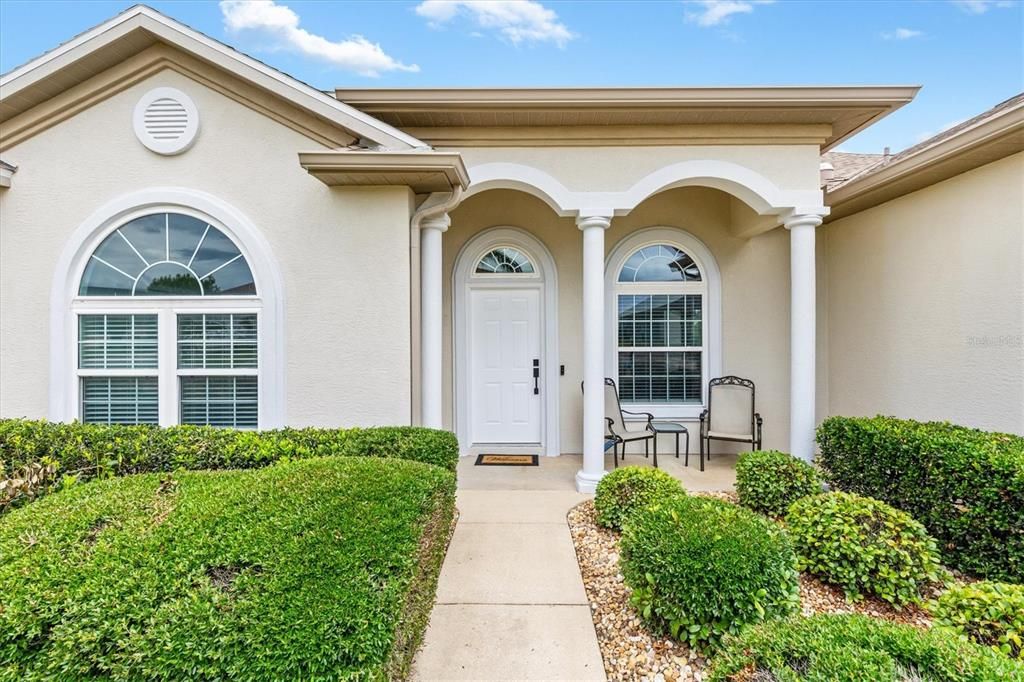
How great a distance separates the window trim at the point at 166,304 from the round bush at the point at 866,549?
15.8 feet

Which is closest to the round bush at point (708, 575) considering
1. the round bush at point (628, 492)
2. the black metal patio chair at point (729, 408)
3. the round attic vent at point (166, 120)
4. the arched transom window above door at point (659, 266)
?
the round bush at point (628, 492)

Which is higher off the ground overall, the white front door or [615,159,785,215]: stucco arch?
[615,159,785,215]: stucco arch

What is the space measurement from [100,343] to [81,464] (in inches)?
64.3

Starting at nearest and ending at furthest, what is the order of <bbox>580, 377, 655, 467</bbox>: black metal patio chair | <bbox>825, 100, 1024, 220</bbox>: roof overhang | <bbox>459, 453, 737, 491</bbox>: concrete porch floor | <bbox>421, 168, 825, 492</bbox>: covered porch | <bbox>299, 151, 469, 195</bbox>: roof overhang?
<bbox>825, 100, 1024, 220</bbox>: roof overhang → <bbox>299, 151, 469, 195</bbox>: roof overhang → <bbox>459, 453, 737, 491</bbox>: concrete porch floor → <bbox>580, 377, 655, 467</bbox>: black metal patio chair → <bbox>421, 168, 825, 492</bbox>: covered porch

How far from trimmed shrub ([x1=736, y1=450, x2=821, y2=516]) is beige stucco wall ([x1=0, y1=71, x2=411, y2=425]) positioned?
133 inches

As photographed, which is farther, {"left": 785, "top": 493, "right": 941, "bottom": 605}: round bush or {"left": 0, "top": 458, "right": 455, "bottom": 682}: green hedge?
{"left": 785, "top": 493, "right": 941, "bottom": 605}: round bush

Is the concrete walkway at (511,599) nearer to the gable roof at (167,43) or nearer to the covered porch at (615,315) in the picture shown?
the covered porch at (615,315)

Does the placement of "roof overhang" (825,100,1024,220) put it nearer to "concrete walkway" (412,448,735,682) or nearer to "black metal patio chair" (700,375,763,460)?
"black metal patio chair" (700,375,763,460)

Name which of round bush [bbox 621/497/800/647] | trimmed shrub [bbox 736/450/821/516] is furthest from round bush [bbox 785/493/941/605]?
trimmed shrub [bbox 736/450/821/516]

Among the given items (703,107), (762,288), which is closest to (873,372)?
(762,288)

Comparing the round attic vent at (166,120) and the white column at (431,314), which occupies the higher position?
the round attic vent at (166,120)

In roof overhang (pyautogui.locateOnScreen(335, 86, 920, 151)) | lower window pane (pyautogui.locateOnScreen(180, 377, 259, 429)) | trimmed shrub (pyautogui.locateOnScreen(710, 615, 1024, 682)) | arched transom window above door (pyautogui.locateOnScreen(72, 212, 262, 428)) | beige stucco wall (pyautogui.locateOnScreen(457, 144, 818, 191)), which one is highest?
roof overhang (pyautogui.locateOnScreen(335, 86, 920, 151))

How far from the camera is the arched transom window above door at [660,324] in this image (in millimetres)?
7125

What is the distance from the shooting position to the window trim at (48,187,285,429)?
4902 millimetres
